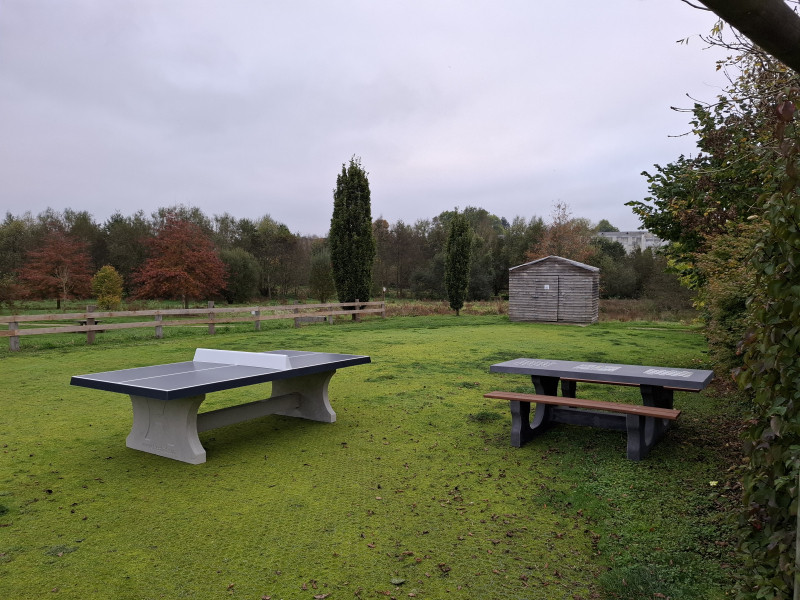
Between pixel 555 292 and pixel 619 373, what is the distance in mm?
16293

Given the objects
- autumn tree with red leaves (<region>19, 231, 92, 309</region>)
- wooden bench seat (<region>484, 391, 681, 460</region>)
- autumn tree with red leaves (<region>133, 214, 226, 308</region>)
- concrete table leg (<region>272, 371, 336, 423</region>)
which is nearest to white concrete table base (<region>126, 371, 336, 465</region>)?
concrete table leg (<region>272, 371, 336, 423</region>)

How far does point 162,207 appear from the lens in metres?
36.1

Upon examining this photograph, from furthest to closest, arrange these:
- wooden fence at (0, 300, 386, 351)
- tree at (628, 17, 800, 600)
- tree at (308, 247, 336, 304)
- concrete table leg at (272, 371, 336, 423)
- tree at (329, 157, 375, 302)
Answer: tree at (308, 247, 336, 304), tree at (329, 157, 375, 302), wooden fence at (0, 300, 386, 351), concrete table leg at (272, 371, 336, 423), tree at (628, 17, 800, 600)

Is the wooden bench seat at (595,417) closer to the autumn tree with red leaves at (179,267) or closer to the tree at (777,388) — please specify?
the tree at (777,388)

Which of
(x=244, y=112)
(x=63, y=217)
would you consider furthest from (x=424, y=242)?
(x=63, y=217)

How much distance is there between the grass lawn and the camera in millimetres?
2988

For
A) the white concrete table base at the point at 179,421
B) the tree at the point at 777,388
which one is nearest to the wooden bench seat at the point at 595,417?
the white concrete table base at the point at 179,421

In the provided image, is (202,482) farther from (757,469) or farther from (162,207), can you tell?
(162,207)

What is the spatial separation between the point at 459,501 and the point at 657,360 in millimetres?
7904

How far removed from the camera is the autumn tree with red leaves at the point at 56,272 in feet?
77.4

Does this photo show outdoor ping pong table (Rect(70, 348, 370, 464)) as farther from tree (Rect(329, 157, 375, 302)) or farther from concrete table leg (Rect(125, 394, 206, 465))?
tree (Rect(329, 157, 375, 302))

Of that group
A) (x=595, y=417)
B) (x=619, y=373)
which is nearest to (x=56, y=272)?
(x=595, y=417)

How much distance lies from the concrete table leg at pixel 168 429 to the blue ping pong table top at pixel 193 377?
222mm

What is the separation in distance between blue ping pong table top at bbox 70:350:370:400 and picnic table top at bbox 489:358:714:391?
1.94m
